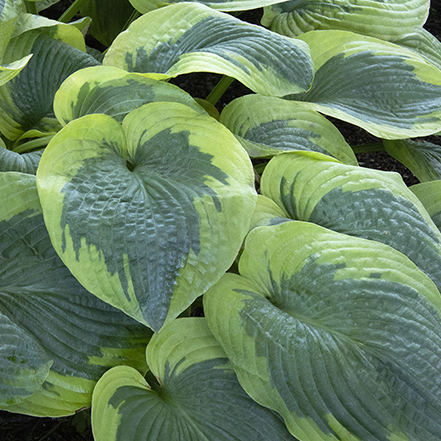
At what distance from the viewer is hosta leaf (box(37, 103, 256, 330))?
516 millimetres

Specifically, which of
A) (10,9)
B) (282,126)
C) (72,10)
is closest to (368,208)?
(282,126)

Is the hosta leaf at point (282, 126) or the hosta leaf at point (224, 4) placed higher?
the hosta leaf at point (224, 4)

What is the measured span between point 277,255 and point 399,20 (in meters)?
0.70

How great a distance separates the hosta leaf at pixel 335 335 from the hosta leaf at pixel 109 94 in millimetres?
277

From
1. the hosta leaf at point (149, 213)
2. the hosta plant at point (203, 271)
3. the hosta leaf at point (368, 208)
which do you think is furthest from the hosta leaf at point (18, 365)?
the hosta leaf at point (368, 208)

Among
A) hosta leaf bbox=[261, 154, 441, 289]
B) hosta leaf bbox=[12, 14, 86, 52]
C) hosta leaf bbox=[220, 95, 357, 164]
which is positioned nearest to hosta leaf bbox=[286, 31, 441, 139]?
hosta leaf bbox=[220, 95, 357, 164]

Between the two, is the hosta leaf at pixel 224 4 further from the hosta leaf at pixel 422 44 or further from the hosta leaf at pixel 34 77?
the hosta leaf at pixel 422 44

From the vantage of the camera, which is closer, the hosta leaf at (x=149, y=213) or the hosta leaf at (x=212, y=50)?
the hosta leaf at (x=149, y=213)

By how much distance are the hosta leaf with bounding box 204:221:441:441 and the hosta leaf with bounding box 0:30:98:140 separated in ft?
1.81

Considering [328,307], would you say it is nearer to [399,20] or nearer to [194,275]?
[194,275]

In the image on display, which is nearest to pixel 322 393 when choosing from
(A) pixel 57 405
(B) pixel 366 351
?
(B) pixel 366 351

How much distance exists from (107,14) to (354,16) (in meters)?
0.72

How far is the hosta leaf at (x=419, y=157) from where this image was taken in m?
1.04

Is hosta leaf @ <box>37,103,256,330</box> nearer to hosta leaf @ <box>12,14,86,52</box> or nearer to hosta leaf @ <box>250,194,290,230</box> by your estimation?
hosta leaf @ <box>250,194,290,230</box>
